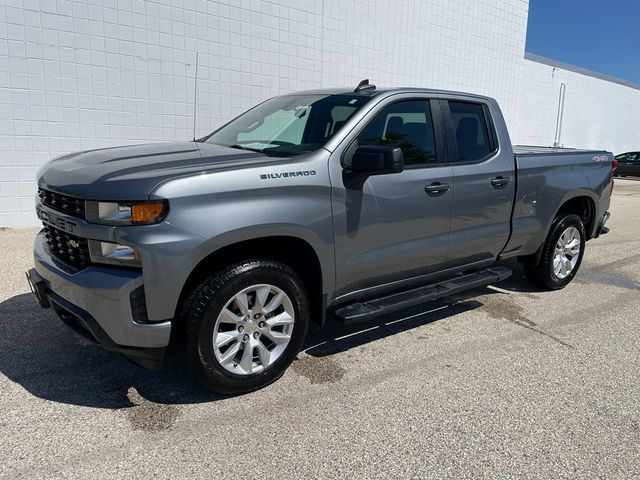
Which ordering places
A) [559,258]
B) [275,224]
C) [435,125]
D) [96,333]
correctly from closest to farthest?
[96,333] → [275,224] → [435,125] → [559,258]

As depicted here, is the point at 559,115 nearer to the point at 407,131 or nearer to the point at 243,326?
the point at 407,131

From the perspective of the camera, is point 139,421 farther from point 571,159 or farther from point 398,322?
point 571,159

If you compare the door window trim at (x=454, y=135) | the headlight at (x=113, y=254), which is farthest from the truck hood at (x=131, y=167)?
the door window trim at (x=454, y=135)

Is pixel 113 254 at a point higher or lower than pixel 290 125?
lower

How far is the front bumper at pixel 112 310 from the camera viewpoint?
2803 mm

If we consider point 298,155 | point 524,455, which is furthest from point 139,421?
point 524,455

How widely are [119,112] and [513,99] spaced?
42.8ft

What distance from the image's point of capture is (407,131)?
13.5ft

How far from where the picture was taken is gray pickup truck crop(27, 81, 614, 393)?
2857 mm

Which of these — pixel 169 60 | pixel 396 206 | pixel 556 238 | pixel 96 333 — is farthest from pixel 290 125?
pixel 169 60

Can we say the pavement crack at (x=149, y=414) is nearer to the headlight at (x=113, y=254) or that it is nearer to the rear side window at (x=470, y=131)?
the headlight at (x=113, y=254)

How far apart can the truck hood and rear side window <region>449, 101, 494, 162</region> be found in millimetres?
1874

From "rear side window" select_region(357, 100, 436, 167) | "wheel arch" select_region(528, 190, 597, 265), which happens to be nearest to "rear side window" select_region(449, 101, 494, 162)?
"rear side window" select_region(357, 100, 436, 167)

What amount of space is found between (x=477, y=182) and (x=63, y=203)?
321cm
